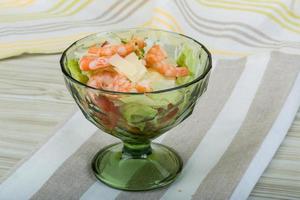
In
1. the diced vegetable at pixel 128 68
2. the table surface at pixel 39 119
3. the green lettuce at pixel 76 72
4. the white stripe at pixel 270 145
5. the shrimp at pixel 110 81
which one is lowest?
the table surface at pixel 39 119

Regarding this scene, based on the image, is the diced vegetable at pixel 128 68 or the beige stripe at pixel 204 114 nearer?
the diced vegetable at pixel 128 68

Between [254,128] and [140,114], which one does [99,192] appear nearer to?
[140,114]

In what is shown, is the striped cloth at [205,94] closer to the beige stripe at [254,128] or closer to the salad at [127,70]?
the beige stripe at [254,128]

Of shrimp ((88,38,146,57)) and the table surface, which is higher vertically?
shrimp ((88,38,146,57))

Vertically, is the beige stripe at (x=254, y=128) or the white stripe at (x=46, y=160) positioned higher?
the beige stripe at (x=254, y=128)

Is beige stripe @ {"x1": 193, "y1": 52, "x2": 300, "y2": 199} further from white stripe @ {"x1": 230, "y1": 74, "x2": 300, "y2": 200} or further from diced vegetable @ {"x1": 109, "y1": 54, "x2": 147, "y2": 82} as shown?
diced vegetable @ {"x1": 109, "y1": 54, "x2": 147, "y2": 82}

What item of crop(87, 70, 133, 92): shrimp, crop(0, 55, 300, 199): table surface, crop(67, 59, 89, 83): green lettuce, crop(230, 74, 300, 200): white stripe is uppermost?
crop(87, 70, 133, 92): shrimp

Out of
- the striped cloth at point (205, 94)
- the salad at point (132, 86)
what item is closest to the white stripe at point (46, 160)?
the striped cloth at point (205, 94)

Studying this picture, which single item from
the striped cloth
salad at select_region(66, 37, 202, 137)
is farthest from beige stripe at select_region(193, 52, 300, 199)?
salad at select_region(66, 37, 202, 137)
